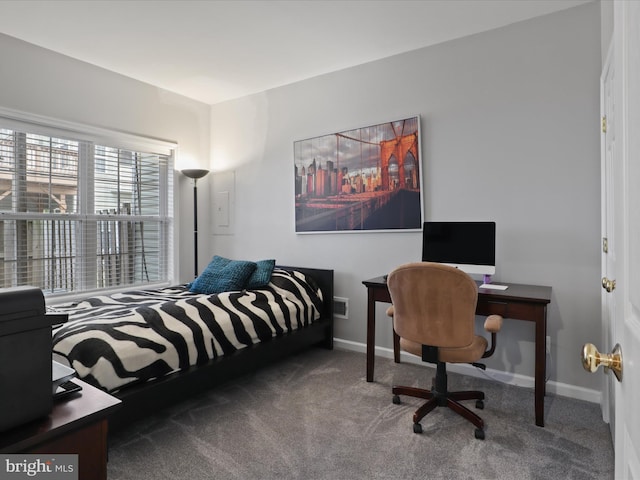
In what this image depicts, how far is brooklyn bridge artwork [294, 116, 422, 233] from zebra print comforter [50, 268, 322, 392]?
2.22 ft

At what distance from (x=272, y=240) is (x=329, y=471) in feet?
8.29

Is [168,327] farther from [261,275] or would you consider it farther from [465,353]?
[465,353]

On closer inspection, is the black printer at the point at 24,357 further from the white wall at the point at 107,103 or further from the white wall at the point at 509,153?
the white wall at the point at 107,103

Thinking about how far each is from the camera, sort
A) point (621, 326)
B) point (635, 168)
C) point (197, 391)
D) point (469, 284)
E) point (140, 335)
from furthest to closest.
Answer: point (197, 391), point (140, 335), point (469, 284), point (621, 326), point (635, 168)

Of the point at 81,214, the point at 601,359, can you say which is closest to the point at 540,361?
the point at 601,359

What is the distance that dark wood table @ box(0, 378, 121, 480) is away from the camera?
0.73 metres

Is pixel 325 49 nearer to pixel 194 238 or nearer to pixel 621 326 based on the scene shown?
pixel 194 238

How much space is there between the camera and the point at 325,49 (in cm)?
314

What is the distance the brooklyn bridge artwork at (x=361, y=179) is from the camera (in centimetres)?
315

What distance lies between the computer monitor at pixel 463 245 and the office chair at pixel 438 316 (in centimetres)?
52

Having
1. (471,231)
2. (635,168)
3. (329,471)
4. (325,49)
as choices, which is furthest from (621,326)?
(325,49)

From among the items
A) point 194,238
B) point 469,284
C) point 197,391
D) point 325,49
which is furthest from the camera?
point 194,238

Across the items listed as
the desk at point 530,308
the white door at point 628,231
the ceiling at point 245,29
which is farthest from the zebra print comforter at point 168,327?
the white door at point 628,231

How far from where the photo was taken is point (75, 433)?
0.80 m
